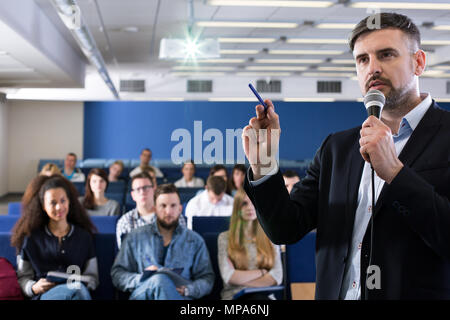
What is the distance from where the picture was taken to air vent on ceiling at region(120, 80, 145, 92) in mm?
12656

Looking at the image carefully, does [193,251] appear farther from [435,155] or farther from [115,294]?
[435,155]

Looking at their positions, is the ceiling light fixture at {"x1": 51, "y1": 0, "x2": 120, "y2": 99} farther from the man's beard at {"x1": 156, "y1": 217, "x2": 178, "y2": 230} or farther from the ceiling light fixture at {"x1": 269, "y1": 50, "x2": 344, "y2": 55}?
the ceiling light fixture at {"x1": 269, "y1": 50, "x2": 344, "y2": 55}

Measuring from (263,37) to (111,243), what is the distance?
5.20 metres

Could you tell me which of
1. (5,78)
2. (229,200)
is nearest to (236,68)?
(5,78)

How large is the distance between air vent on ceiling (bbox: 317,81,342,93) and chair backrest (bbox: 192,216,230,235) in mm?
9724

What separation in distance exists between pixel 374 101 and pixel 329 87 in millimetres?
12391

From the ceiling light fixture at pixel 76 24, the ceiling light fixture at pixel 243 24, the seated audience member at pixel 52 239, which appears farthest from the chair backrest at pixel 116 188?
the seated audience member at pixel 52 239

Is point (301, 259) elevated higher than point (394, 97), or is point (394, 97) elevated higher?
point (394, 97)

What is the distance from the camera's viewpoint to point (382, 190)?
0.87 m

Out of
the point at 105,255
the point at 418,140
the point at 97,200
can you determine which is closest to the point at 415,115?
the point at 418,140

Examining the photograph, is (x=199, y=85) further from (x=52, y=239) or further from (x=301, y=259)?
(x=52, y=239)

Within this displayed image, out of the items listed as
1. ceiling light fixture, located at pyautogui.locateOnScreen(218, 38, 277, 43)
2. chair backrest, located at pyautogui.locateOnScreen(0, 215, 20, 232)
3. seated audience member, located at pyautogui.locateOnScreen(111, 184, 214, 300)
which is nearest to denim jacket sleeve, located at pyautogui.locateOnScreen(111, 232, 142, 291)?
seated audience member, located at pyautogui.locateOnScreen(111, 184, 214, 300)

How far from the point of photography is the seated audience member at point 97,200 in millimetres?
4730

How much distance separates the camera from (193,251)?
9.71ft
